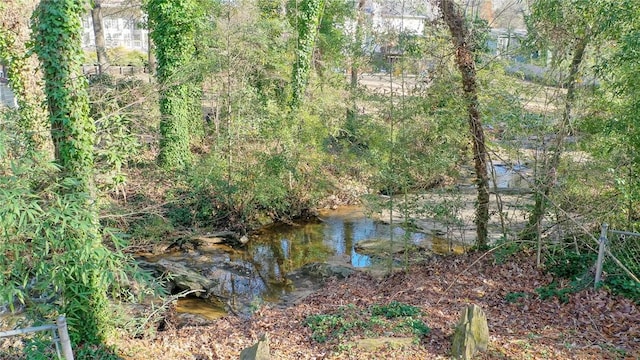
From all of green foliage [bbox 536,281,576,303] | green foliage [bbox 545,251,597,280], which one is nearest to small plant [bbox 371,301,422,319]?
green foliage [bbox 536,281,576,303]

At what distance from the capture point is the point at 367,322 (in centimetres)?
709

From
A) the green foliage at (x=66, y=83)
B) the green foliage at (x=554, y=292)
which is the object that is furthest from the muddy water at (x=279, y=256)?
the green foliage at (x=66, y=83)

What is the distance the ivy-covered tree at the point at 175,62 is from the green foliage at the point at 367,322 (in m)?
9.35

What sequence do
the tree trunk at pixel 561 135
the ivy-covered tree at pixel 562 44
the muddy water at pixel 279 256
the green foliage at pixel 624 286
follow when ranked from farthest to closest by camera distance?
the muddy water at pixel 279 256 → the tree trunk at pixel 561 135 → the ivy-covered tree at pixel 562 44 → the green foliage at pixel 624 286

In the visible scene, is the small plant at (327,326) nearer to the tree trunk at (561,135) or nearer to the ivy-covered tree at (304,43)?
the tree trunk at (561,135)

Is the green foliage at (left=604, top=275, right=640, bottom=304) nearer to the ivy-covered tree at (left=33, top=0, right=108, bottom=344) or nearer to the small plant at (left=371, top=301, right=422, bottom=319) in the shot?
the small plant at (left=371, top=301, right=422, bottom=319)

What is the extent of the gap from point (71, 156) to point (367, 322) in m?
4.58

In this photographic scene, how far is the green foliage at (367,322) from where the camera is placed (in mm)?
6703

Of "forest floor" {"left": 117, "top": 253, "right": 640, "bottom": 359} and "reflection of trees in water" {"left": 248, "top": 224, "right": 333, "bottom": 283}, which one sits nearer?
"forest floor" {"left": 117, "top": 253, "right": 640, "bottom": 359}

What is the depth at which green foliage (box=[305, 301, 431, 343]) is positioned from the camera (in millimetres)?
6703

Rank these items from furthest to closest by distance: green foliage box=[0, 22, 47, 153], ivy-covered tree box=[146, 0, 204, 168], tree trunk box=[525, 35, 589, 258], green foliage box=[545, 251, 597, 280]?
ivy-covered tree box=[146, 0, 204, 168] < green foliage box=[0, 22, 47, 153] < tree trunk box=[525, 35, 589, 258] < green foliage box=[545, 251, 597, 280]

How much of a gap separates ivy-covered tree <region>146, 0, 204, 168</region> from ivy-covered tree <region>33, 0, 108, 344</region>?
8157 mm

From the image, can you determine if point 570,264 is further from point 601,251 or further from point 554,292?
point 601,251

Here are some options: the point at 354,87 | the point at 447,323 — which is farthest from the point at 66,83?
the point at 354,87
